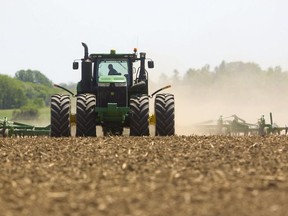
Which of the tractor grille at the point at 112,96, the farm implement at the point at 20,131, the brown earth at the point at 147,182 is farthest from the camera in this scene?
the farm implement at the point at 20,131

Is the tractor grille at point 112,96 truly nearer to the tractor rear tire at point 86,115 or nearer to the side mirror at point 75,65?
the tractor rear tire at point 86,115

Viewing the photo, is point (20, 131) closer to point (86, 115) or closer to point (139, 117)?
point (86, 115)

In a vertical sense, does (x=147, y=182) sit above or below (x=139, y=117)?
below

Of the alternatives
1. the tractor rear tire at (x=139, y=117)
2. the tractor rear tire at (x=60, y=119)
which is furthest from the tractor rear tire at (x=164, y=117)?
the tractor rear tire at (x=60, y=119)

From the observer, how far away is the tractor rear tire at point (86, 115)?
56.9 ft

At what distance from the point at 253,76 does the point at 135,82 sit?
68.7 m

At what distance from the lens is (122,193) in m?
6.48

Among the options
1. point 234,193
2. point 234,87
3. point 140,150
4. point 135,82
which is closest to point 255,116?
point 234,87

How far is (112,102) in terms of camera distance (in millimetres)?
18156

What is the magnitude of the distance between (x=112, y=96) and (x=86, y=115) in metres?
1.16

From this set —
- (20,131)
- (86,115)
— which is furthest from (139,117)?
(20,131)

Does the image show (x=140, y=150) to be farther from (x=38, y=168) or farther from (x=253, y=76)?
(x=253, y=76)

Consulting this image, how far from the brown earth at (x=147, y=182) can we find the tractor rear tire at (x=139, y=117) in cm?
561

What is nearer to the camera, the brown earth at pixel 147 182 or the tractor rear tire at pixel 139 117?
the brown earth at pixel 147 182
